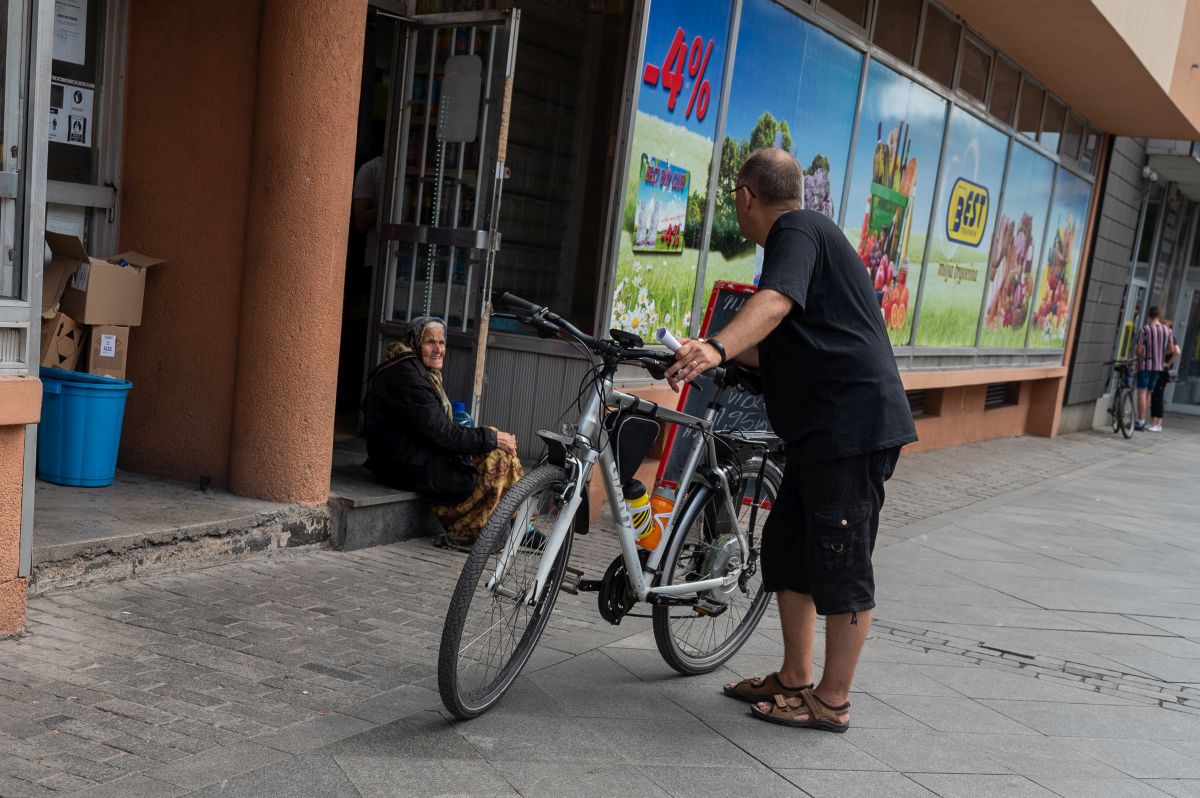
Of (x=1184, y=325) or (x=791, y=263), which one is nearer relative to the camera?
(x=791, y=263)

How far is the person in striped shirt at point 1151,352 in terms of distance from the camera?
64.3 ft

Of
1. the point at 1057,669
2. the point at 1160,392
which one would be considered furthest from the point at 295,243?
the point at 1160,392

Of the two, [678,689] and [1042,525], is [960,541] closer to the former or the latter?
[1042,525]

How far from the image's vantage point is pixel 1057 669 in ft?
17.0

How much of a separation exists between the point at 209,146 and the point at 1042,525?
265 inches

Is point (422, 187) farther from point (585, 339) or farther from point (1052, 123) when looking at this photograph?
point (1052, 123)

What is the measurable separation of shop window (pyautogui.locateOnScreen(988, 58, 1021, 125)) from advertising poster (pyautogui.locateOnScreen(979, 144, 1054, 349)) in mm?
568

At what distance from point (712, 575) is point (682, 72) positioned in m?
4.09

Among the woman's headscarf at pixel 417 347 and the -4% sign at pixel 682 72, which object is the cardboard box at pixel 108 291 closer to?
the woman's headscarf at pixel 417 347

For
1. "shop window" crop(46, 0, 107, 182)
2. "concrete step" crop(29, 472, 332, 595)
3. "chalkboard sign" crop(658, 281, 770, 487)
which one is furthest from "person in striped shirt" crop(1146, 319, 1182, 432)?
"shop window" crop(46, 0, 107, 182)

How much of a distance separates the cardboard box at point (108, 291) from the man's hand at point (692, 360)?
10.7 feet

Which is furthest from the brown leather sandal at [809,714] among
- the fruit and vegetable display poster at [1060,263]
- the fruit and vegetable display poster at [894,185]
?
the fruit and vegetable display poster at [1060,263]

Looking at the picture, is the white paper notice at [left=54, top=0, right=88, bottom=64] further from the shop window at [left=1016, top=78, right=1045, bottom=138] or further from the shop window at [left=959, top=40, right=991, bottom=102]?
the shop window at [left=1016, top=78, right=1045, bottom=138]

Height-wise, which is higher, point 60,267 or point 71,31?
point 71,31
